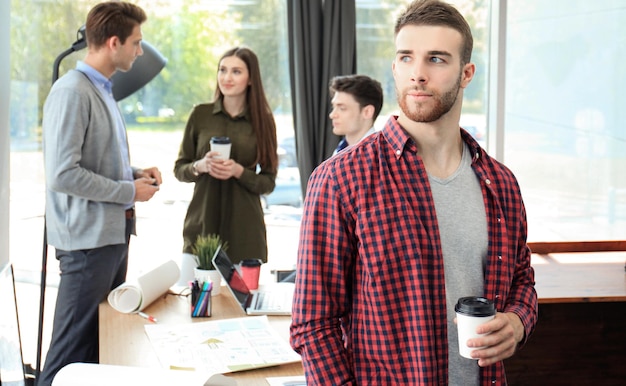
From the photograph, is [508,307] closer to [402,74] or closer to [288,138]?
[402,74]

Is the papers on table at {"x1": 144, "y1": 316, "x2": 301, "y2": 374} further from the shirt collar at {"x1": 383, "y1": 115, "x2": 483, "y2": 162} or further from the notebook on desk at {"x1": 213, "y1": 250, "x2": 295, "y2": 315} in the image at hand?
the shirt collar at {"x1": 383, "y1": 115, "x2": 483, "y2": 162}

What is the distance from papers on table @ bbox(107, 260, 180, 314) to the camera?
2.97 meters

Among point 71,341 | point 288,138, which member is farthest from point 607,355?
point 288,138

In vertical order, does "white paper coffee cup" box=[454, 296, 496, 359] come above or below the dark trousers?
above

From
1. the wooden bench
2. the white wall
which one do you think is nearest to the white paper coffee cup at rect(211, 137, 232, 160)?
the white wall

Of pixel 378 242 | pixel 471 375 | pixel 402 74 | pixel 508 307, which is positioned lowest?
pixel 471 375

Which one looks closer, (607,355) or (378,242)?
(378,242)

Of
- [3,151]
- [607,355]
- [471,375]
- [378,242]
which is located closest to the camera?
[378,242]

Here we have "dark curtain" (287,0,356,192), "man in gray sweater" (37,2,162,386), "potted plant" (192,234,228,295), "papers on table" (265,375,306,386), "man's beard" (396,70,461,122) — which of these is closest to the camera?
"man's beard" (396,70,461,122)

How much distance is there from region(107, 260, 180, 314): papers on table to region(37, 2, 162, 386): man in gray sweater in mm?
305

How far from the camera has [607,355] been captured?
12.2ft

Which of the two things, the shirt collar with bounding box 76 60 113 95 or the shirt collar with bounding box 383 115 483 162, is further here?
the shirt collar with bounding box 76 60 113 95

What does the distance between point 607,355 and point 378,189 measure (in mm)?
2390

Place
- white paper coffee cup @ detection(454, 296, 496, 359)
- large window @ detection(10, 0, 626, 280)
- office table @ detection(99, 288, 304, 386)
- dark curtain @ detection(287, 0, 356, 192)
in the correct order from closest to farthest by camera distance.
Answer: white paper coffee cup @ detection(454, 296, 496, 359) < office table @ detection(99, 288, 304, 386) < dark curtain @ detection(287, 0, 356, 192) < large window @ detection(10, 0, 626, 280)
